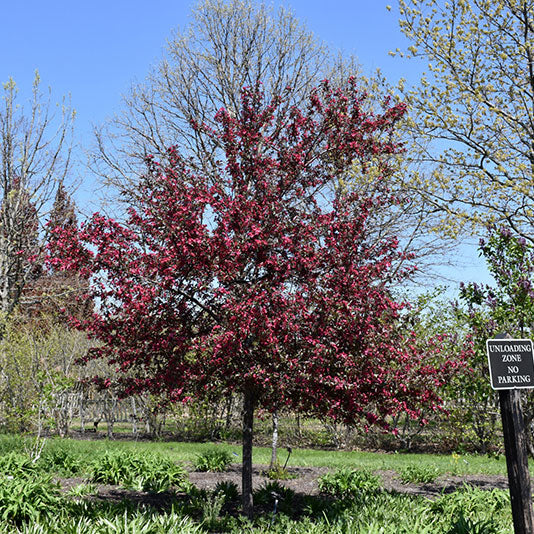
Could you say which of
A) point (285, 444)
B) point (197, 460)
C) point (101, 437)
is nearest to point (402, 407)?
point (197, 460)

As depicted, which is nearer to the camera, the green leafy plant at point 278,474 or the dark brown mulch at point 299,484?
the dark brown mulch at point 299,484

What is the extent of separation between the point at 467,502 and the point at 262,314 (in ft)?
12.0

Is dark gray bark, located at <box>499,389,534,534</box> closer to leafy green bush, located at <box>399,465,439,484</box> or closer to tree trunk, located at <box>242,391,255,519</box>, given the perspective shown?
tree trunk, located at <box>242,391,255,519</box>

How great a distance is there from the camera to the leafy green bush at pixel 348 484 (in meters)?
8.12

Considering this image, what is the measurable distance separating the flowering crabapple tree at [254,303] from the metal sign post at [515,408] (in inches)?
63.4

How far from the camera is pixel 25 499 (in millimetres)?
5758

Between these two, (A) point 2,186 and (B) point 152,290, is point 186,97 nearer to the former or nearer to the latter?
(A) point 2,186

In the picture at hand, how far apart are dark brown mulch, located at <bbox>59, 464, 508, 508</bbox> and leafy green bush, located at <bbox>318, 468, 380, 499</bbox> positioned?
0.86 ft

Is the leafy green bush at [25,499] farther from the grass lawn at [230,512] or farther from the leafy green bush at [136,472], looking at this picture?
the leafy green bush at [136,472]

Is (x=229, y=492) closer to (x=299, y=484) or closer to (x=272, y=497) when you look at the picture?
(x=272, y=497)

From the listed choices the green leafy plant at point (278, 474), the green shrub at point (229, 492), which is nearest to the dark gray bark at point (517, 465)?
the green shrub at point (229, 492)

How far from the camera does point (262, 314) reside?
5.67 metres

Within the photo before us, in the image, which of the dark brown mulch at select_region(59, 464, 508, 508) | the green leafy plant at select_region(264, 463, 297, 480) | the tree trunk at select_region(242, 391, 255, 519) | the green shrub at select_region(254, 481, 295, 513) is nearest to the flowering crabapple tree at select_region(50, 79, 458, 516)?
the tree trunk at select_region(242, 391, 255, 519)

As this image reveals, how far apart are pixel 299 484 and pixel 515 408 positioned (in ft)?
18.0
